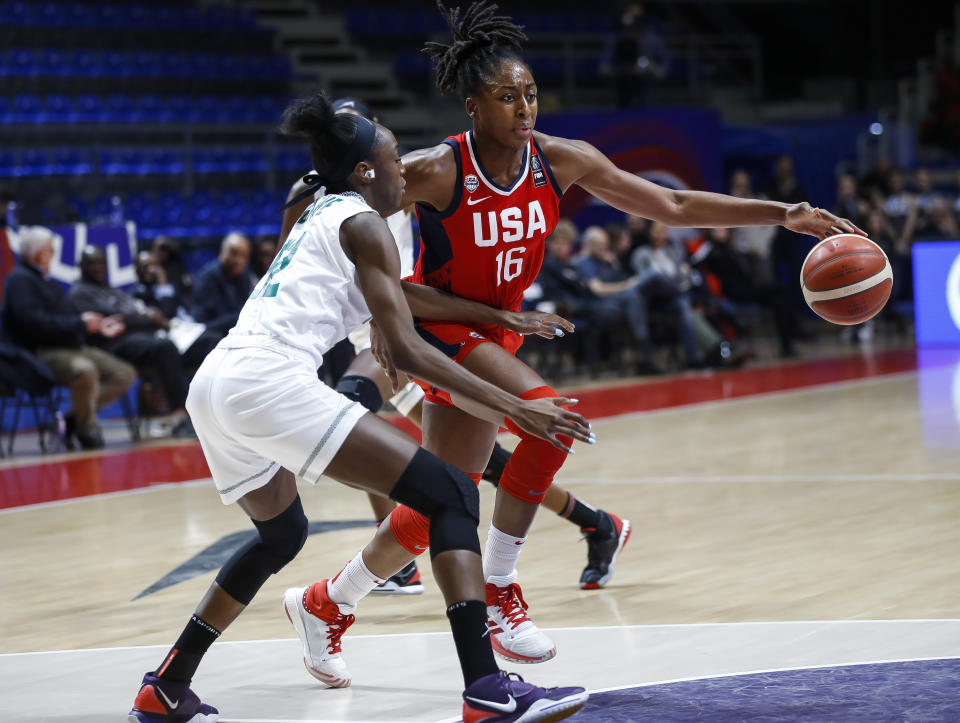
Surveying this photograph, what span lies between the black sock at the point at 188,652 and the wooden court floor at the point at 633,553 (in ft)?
0.68

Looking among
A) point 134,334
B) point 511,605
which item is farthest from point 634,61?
point 511,605

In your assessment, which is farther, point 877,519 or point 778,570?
point 877,519

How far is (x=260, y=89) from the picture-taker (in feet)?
57.7

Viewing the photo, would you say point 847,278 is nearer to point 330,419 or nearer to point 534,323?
point 534,323

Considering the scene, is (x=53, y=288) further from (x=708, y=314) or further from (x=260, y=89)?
(x=260, y=89)

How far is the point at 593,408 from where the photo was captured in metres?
10.9

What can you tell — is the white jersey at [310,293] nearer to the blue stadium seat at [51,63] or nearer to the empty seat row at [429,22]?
the blue stadium seat at [51,63]

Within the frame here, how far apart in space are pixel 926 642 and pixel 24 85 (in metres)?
13.5

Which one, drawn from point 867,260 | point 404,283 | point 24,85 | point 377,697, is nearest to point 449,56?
point 404,283

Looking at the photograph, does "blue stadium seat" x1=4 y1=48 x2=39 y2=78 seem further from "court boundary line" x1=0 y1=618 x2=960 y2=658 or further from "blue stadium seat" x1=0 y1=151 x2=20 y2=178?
"court boundary line" x1=0 y1=618 x2=960 y2=658

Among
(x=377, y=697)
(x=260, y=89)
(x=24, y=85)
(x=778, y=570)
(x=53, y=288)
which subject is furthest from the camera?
(x=260, y=89)

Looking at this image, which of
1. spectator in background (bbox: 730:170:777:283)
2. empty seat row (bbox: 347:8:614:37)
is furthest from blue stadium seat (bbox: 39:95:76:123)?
spectator in background (bbox: 730:170:777:283)

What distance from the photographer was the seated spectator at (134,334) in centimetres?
1009

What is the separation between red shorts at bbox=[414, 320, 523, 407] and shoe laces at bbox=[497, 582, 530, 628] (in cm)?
56
